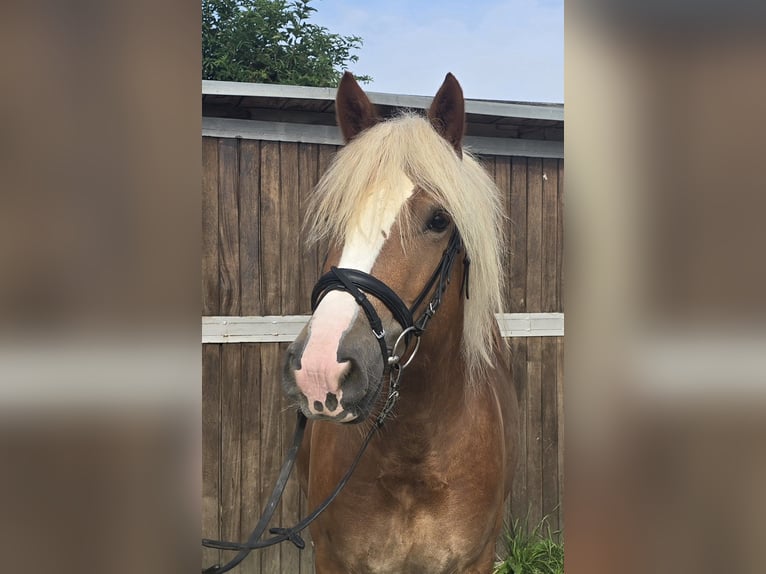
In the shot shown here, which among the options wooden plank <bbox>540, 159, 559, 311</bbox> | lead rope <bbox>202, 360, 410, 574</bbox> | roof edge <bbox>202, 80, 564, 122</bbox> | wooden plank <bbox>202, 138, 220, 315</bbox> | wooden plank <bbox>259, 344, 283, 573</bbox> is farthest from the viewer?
wooden plank <bbox>540, 159, 559, 311</bbox>

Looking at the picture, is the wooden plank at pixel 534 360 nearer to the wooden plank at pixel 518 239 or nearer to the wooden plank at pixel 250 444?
the wooden plank at pixel 518 239

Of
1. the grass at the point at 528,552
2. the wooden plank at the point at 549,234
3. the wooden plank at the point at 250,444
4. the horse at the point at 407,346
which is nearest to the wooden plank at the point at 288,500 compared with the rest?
the wooden plank at the point at 250,444

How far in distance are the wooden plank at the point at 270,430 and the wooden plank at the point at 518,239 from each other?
5.16 ft

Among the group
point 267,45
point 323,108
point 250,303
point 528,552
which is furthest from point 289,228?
point 267,45

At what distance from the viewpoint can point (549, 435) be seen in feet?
12.6

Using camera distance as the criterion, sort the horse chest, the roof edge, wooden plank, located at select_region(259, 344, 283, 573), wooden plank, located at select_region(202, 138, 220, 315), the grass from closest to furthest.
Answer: the horse chest, the roof edge, wooden plank, located at select_region(202, 138, 220, 315), wooden plank, located at select_region(259, 344, 283, 573), the grass

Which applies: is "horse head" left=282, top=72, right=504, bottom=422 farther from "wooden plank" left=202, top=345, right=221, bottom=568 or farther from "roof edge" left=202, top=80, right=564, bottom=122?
"wooden plank" left=202, top=345, right=221, bottom=568

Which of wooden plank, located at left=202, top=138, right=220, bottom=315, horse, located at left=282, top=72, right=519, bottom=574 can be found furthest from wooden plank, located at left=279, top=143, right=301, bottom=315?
horse, located at left=282, top=72, right=519, bottom=574

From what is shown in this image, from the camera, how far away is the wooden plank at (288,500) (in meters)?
3.26

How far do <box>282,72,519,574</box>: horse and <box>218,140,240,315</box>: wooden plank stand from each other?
1219mm

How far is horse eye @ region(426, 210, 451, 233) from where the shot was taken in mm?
1642
